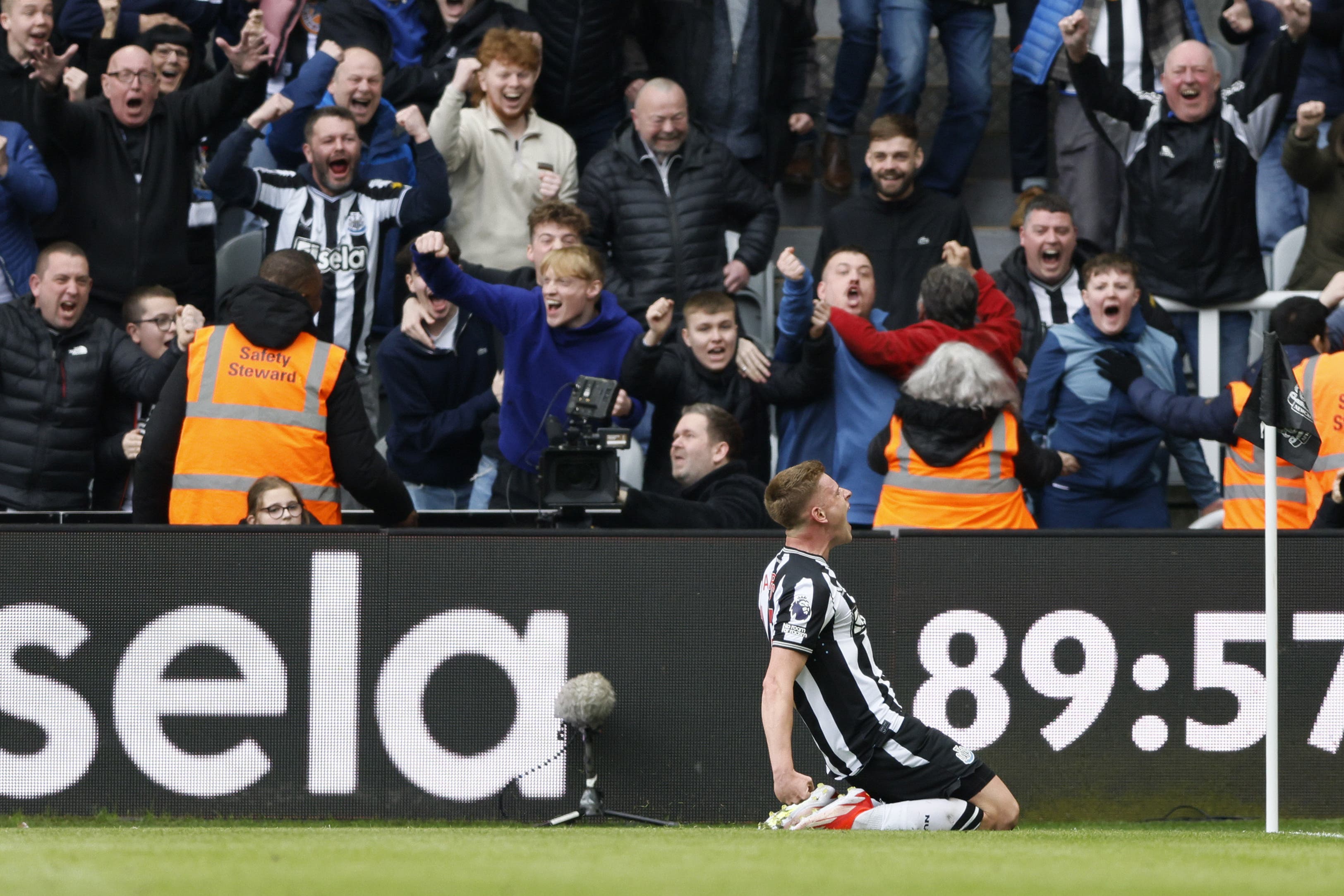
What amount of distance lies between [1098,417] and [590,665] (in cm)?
324

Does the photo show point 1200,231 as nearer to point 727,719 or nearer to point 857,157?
point 857,157

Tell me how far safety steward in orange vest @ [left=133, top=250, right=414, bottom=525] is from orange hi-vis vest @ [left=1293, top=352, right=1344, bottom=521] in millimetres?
4235

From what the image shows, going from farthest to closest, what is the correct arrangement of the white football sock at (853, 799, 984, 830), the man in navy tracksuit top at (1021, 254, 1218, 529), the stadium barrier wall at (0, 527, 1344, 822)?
the man in navy tracksuit top at (1021, 254, 1218, 529) → the stadium barrier wall at (0, 527, 1344, 822) → the white football sock at (853, 799, 984, 830)

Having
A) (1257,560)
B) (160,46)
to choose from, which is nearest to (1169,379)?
(1257,560)

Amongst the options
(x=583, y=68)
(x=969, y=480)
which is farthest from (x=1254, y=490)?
(x=583, y=68)

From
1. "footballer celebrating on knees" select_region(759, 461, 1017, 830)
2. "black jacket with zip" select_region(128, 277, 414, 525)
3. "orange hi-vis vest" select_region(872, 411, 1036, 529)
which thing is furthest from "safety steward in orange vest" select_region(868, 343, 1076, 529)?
"black jacket with zip" select_region(128, 277, 414, 525)

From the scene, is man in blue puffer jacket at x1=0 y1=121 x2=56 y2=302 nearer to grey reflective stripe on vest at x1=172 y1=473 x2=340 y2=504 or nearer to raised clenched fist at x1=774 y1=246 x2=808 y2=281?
grey reflective stripe on vest at x1=172 y1=473 x2=340 y2=504

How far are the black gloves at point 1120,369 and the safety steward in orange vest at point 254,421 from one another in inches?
146

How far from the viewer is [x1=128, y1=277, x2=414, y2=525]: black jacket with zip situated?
8289mm

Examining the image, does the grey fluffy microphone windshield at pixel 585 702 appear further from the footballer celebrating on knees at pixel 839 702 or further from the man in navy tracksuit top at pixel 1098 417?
the man in navy tracksuit top at pixel 1098 417

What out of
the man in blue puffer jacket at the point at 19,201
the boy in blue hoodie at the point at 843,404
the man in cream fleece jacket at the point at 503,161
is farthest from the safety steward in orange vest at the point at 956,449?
the man in blue puffer jacket at the point at 19,201

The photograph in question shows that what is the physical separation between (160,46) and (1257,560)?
6869 millimetres

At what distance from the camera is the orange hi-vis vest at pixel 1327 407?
8430 mm

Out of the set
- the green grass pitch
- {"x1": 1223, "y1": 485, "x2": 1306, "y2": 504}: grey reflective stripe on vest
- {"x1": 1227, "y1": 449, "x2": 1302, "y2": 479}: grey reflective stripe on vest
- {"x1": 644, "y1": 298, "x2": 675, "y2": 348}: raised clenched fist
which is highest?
{"x1": 644, "y1": 298, "x2": 675, "y2": 348}: raised clenched fist
